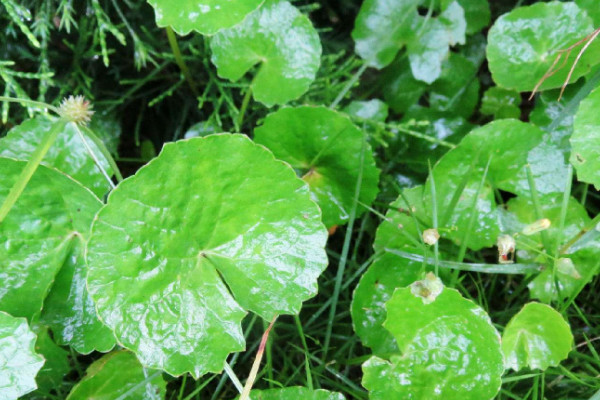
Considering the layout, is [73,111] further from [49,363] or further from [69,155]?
[49,363]

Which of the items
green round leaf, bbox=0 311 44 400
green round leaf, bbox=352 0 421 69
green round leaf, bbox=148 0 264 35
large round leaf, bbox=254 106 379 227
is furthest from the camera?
green round leaf, bbox=352 0 421 69

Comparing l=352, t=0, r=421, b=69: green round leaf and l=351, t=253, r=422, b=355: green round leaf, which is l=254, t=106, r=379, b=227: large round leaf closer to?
l=351, t=253, r=422, b=355: green round leaf

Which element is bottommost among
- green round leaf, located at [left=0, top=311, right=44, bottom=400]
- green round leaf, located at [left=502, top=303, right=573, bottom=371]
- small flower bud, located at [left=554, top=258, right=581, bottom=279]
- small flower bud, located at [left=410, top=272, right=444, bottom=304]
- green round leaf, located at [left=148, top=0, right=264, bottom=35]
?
green round leaf, located at [left=502, top=303, right=573, bottom=371]

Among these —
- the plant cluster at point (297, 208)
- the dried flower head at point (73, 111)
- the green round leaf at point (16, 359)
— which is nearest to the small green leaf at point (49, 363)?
the plant cluster at point (297, 208)

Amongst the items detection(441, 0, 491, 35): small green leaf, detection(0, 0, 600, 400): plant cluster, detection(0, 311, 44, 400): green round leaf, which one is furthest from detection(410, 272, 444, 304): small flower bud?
detection(441, 0, 491, 35): small green leaf

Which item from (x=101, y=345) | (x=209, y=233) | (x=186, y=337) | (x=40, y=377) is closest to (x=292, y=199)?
(x=209, y=233)

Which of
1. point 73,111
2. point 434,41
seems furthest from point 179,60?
point 434,41
